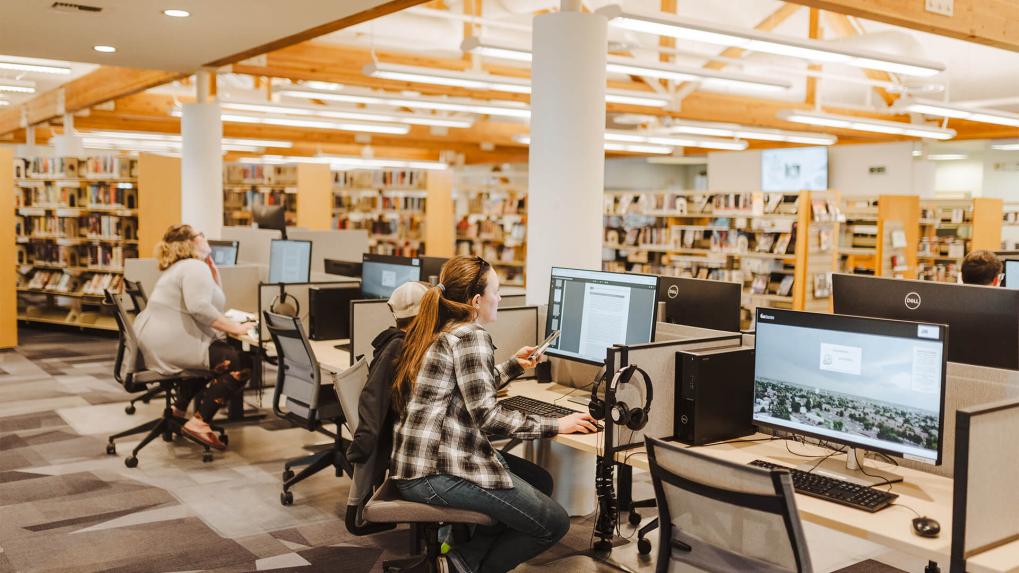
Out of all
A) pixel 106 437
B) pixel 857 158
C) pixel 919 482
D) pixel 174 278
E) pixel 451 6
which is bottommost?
pixel 106 437

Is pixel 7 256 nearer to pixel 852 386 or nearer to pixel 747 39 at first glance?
pixel 747 39

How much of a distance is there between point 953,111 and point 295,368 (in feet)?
27.9

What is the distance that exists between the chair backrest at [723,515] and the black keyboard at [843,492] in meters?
0.39

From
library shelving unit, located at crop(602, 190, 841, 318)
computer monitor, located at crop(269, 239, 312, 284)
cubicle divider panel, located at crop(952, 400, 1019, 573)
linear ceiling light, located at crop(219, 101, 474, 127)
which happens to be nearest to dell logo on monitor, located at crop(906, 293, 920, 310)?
cubicle divider panel, located at crop(952, 400, 1019, 573)

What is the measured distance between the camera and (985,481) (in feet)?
7.20

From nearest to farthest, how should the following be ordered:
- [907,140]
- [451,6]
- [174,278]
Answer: [174,278] → [451,6] → [907,140]

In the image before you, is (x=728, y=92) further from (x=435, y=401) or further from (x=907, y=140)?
(x=435, y=401)

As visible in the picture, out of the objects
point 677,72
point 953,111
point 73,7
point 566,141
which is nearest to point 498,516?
point 566,141

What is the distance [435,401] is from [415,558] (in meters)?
1.13

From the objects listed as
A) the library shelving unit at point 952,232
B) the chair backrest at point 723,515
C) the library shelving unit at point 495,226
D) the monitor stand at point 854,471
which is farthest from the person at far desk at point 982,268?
the library shelving unit at point 495,226

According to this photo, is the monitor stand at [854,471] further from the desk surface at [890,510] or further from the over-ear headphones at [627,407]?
the over-ear headphones at [627,407]

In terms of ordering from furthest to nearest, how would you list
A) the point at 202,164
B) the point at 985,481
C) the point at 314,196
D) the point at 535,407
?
the point at 314,196 → the point at 202,164 → the point at 535,407 → the point at 985,481

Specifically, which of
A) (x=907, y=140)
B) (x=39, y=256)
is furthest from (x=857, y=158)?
(x=39, y=256)

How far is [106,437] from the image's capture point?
242 inches
